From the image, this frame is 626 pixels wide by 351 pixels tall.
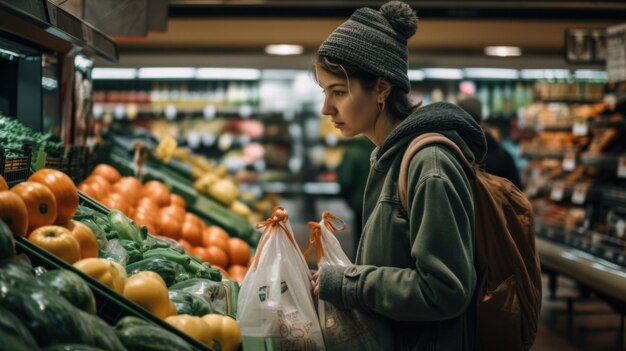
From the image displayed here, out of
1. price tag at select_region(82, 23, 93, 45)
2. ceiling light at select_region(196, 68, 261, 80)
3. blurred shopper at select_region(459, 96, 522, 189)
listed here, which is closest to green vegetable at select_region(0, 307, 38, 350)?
price tag at select_region(82, 23, 93, 45)

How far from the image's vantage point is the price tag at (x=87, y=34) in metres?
3.09

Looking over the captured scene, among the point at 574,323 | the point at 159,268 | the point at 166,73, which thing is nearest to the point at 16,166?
the point at 159,268

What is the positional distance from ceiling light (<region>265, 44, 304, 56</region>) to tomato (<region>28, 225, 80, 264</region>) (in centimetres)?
761

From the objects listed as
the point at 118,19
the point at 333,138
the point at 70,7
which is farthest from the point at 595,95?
the point at 70,7

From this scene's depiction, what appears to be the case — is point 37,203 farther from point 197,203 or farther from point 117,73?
point 117,73

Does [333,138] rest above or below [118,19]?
below

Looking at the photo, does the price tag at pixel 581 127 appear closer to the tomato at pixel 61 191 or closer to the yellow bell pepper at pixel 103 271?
the tomato at pixel 61 191

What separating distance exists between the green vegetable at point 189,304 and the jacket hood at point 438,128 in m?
0.61

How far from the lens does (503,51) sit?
9.52 m

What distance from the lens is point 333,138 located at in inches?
402

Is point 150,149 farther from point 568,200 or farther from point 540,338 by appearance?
point 568,200

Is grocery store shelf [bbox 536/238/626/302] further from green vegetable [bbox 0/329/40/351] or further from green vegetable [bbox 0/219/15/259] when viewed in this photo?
green vegetable [bbox 0/329/40/351]

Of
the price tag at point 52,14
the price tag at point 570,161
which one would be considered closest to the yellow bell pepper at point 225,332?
the price tag at point 52,14

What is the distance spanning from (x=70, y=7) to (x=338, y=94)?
6.35ft
